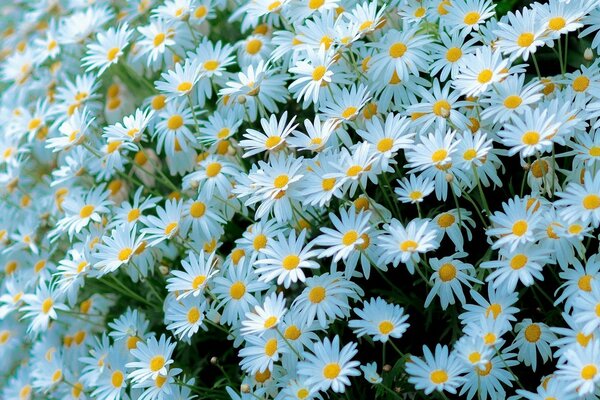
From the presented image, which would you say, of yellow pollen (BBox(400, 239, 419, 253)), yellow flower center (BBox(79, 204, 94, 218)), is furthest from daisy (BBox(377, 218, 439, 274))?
yellow flower center (BBox(79, 204, 94, 218))

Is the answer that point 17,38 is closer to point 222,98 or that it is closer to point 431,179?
point 222,98

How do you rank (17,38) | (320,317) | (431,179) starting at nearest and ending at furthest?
(320,317), (431,179), (17,38)

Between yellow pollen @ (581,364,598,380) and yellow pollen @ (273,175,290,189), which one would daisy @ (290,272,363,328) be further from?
yellow pollen @ (581,364,598,380)

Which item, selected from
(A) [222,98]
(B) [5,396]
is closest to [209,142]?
(A) [222,98]

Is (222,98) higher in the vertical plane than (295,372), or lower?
higher

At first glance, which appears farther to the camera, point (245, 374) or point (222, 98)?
point (222, 98)

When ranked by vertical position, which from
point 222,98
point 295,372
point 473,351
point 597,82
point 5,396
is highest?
point 597,82

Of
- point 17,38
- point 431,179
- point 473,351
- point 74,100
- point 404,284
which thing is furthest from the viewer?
point 17,38
